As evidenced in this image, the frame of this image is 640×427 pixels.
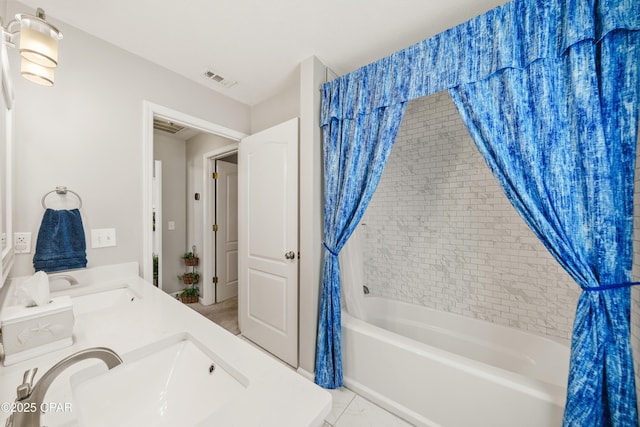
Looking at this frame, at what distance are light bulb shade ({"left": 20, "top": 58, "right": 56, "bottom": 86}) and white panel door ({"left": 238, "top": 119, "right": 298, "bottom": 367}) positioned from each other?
1.36 meters

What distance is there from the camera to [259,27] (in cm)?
160

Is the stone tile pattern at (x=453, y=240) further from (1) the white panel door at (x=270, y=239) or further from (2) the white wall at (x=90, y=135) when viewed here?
(2) the white wall at (x=90, y=135)

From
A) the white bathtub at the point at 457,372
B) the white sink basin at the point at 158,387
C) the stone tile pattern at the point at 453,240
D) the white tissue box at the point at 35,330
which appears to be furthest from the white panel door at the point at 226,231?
the white sink basin at the point at 158,387

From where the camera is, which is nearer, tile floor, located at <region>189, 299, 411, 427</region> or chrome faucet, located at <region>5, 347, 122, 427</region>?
chrome faucet, located at <region>5, 347, 122, 427</region>

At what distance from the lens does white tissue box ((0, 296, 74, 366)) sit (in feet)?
2.61

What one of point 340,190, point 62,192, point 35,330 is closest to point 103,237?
point 62,192

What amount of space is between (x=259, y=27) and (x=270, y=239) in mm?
1564

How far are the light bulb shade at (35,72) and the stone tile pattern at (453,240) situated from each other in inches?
95.6

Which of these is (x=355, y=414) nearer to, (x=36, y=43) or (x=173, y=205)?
(x=36, y=43)

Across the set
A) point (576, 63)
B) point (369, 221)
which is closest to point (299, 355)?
point (369, 221)

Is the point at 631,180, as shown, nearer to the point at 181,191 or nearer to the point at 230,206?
the point at 230,206

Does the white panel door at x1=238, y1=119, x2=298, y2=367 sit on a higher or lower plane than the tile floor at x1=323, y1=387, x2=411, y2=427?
higher

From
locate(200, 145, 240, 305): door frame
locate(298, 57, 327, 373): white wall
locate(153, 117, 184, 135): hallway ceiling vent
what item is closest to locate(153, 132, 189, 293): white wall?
locate(153, 117, 184, 135): hallway ceiling vent

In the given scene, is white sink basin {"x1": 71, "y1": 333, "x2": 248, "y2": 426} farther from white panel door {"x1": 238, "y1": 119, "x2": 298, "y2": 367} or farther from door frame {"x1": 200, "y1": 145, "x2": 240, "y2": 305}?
door frame {"x1": 200, "y1": 145, "x2": 240, "y2": 305}
